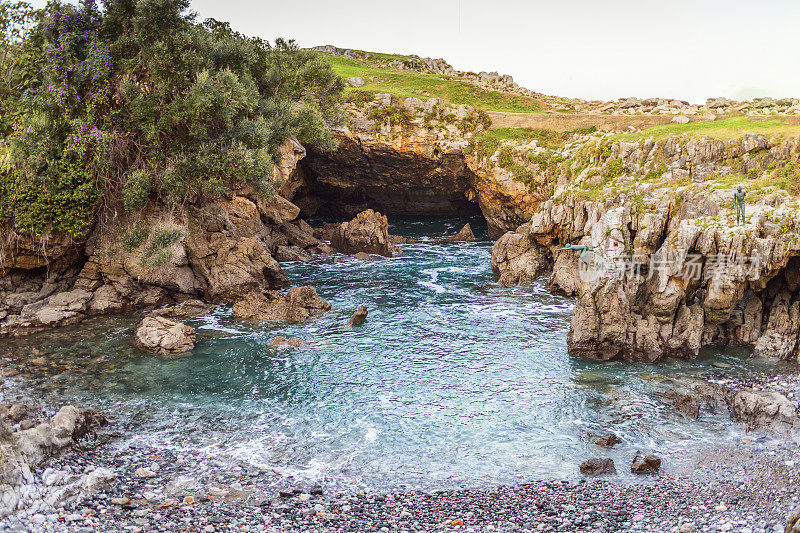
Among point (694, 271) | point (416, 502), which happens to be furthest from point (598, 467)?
point (694, 271)

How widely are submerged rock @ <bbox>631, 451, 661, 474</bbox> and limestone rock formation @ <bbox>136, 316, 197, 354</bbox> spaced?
67.1 ft

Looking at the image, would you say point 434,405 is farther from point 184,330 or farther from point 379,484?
point 184,330

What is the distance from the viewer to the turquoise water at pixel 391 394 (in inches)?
749

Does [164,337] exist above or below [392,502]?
above

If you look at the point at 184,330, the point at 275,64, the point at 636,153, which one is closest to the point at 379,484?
the point at 184,330

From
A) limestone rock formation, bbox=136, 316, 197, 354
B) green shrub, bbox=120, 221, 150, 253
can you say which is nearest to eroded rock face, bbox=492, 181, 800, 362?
limestone rock formation, bbox=136, 316, 197, 354

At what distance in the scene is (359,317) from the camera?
32906mm

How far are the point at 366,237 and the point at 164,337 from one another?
26218 millimetres

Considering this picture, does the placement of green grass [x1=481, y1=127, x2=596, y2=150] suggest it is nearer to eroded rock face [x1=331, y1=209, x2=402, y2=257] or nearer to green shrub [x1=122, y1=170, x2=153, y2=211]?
eroded rock face [x1=331, y1=209, x2=402, y2=257]

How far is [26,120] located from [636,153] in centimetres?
3711

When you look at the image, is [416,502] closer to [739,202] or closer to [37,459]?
[37,459]

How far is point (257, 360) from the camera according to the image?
27266mm

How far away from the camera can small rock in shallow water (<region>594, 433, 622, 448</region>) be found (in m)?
19.4

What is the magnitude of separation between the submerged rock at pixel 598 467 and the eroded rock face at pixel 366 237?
116ft
